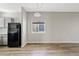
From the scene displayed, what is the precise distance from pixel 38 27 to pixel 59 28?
4.92 ft

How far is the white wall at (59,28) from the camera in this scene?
30.0ft

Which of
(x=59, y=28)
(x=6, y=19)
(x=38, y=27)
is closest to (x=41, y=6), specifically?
(x=6, y=19)

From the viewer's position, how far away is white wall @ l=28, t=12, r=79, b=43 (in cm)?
916

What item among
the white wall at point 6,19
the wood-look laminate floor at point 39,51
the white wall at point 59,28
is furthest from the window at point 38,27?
the wood-look laminate floor at point 39,51

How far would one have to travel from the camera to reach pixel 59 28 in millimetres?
9188

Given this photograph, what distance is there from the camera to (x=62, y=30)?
917cm

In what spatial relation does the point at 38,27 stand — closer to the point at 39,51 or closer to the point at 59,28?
the point at 59,28

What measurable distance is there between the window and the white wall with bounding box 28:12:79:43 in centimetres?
29

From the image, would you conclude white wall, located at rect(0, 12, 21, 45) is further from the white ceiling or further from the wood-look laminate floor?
the wood-look laminate floor

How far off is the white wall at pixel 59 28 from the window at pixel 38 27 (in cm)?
29

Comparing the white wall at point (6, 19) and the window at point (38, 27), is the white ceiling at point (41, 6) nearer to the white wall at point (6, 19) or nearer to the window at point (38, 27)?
the white wall at point (6, 19)

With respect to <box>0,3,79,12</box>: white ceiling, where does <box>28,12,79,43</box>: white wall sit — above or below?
below

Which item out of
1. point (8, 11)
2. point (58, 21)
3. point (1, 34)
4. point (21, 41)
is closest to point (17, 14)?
point (8, 11)

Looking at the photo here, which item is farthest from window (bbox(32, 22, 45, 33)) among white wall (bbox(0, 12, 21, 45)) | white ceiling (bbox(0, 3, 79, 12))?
white ceiling (bbox(0, 3, 79, 12))
